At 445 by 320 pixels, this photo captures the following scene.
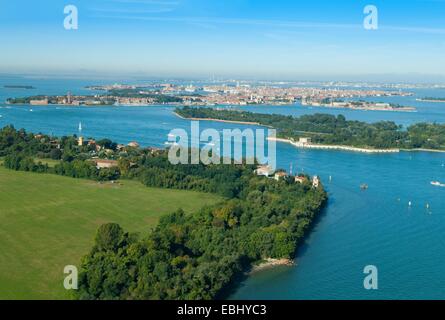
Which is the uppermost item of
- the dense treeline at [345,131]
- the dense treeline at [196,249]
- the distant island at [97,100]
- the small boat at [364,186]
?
the distant island at [97,100]

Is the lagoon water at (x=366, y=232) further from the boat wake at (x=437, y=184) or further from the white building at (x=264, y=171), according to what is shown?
the white building at (x=264, y=171)

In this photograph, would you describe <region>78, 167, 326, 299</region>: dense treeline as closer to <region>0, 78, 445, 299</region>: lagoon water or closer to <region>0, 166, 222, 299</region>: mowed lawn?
<region>0, 78, 445, 299</region>: lagoon water

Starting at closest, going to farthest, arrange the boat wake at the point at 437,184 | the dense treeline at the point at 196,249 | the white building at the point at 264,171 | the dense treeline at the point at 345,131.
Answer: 1. the dense treeline at the point at 196,249
2. the white building at the point at 264,171
3. the boat wake at the point at 437,184
4. the dense treeline at the point at 345,131

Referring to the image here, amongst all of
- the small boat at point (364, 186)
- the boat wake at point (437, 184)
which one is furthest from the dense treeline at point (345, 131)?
the small boat at point (364, 186)

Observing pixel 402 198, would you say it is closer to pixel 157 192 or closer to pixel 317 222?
pixel 317 222

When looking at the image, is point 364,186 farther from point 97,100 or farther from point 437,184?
point 97,100
